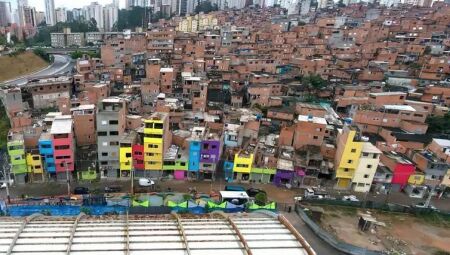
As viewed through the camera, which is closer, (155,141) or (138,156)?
(155,141)

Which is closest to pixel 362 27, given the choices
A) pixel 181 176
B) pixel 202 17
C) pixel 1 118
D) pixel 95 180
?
pixel 202 17

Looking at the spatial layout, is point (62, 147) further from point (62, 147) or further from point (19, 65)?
point (19, 65)

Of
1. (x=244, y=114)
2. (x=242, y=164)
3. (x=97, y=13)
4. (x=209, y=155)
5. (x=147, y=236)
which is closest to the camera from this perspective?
(x=147, y=236)

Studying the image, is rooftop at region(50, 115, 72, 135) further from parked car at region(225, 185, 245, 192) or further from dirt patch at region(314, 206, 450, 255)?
dirt patch at region(314, 206, 450, 255)

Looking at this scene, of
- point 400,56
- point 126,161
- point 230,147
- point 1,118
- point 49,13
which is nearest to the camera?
point 126,161

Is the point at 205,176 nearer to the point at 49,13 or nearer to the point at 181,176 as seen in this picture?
the point at 181,176

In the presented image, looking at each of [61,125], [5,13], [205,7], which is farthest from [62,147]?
[5,13]

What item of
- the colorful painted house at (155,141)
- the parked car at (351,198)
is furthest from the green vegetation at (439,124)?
the colorful painted house at (155,141)
